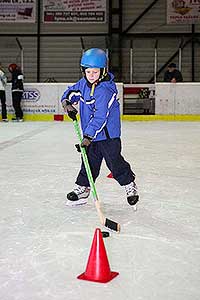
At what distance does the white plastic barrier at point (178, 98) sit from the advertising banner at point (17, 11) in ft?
24.9

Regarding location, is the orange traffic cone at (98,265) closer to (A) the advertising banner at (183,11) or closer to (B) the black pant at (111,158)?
(B) the black pant at (111,158)

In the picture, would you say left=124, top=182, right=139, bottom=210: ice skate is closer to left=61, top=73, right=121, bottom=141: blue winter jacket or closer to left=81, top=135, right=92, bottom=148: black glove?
left=61, top=73, right=121, bottom=141: blue winter jacket

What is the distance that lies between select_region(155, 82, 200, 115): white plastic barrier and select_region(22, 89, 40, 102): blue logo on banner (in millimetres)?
3191

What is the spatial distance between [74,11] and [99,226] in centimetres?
1691

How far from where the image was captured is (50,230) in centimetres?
352

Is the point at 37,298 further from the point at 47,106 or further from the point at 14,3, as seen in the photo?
the point at 14,3

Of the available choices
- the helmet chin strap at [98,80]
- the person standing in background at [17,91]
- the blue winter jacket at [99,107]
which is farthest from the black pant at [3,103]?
the helmet chin strap at [98,80]

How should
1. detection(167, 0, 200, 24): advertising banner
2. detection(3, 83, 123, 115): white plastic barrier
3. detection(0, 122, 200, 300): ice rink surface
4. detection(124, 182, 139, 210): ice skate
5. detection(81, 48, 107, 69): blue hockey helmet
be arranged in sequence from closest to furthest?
detection(0, 122, 200, 300): ice rink surface < detection(81, 48, 107, 69): blue hockey helmet < detection(124, 182, 139, 210): ice skate < detection(3, 83, 123, 115): white plastic barrier < detection(167, 0, 200, 24): advertising banner

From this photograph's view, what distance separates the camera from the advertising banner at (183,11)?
18.8m

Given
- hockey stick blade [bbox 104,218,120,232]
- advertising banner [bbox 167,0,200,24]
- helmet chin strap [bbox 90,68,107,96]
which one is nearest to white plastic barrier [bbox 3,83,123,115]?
advertising banner [bbox 167,0,200,24]

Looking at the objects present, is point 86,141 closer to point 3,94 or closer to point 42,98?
point 3,94

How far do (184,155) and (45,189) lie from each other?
297 cm

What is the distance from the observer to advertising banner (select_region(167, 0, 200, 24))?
18.8 m

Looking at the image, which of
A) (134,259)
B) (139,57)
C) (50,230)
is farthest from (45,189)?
(139,57)
